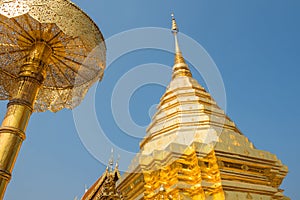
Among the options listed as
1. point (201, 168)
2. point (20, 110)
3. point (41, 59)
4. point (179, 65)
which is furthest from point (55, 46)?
point (179, 65)

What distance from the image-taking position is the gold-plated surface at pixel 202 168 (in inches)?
255

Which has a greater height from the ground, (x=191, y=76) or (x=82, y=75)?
(x=191, y=76)

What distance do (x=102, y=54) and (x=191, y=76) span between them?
22.6 ft

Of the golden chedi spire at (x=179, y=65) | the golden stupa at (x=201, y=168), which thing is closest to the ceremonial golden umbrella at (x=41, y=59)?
the golden stupa at (x=201, y=168)

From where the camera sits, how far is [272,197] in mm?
7000

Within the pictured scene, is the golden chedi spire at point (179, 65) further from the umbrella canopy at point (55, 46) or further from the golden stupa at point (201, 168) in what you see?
the umbrella canopy at point (55, 46)

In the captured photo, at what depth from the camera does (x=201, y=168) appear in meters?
6.76

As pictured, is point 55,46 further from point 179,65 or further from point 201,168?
point 179,65

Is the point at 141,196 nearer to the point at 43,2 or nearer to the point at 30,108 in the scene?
the point at 30,108

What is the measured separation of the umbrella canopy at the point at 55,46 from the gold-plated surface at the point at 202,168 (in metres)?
2.43

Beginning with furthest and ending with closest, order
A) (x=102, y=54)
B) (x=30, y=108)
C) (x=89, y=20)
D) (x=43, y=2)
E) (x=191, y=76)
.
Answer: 1. (x=191, y=76)
2. (x=102, y=54)
3. (x=89, y=20)
4. (x=43, y=2)
5. (x=30, y=108)

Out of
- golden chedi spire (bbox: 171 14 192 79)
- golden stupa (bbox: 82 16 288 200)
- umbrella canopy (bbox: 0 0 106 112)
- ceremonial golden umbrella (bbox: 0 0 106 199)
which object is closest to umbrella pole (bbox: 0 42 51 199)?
ceremonial golden umbrella (bbox: 0 0 106 199)

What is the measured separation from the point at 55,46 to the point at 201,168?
158 inches

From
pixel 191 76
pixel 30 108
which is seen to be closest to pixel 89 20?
pixel 30 108
